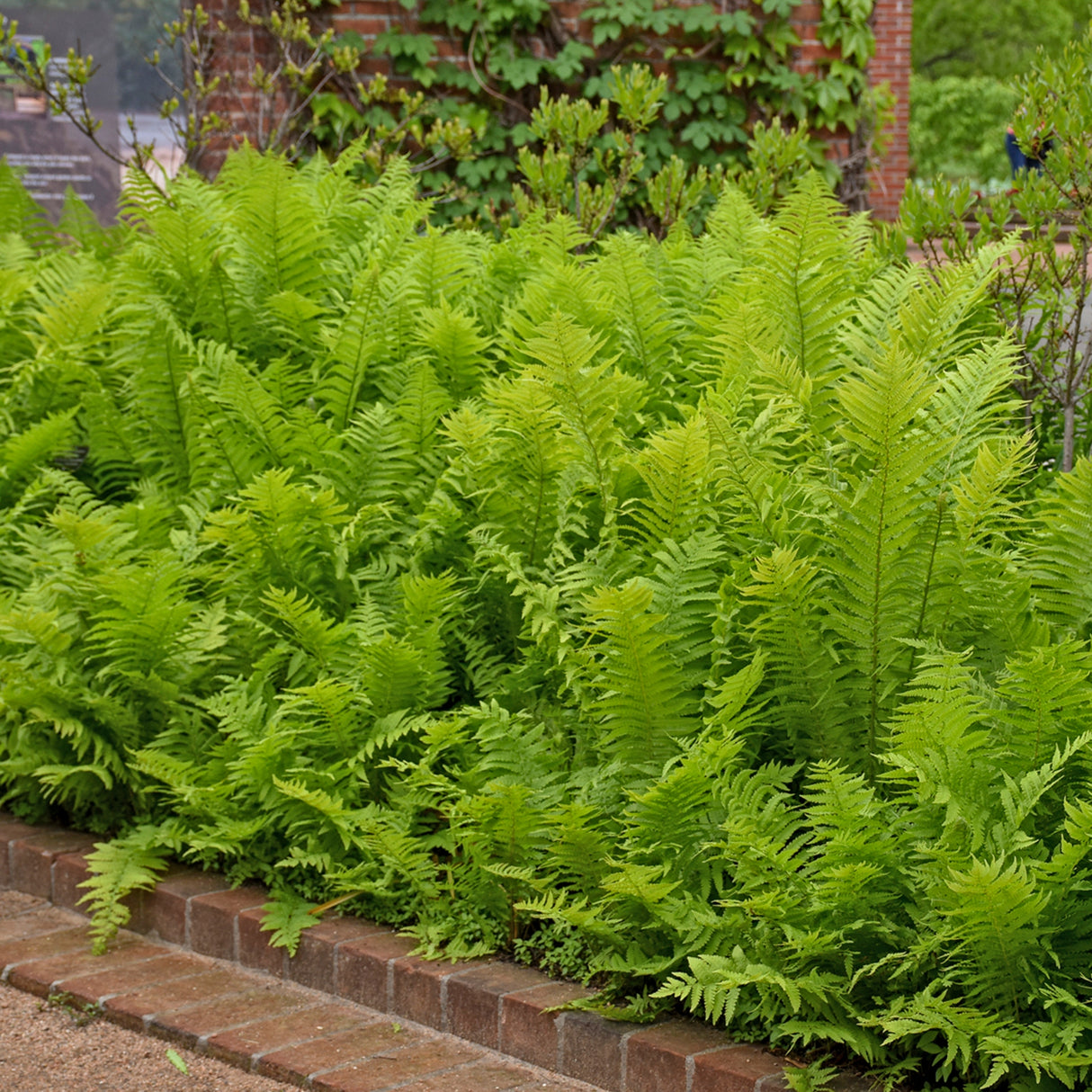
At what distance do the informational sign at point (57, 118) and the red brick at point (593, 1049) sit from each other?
721cm

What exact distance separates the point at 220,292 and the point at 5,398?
990mm

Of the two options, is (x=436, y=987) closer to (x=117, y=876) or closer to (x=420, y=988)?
(x=420, y=988)

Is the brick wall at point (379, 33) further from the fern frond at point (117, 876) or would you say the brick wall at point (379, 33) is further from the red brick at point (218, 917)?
the red brick at point (218, 917)

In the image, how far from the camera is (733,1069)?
8.11ft

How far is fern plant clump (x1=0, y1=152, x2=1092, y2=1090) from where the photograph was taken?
2475mm

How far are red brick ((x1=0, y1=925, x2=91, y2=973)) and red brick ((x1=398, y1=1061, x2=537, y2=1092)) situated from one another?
116cm

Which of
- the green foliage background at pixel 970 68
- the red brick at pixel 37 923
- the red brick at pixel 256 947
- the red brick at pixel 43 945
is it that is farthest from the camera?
the green foliage background at pixel 970 68

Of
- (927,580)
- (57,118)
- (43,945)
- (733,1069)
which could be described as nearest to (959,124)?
(57,118)

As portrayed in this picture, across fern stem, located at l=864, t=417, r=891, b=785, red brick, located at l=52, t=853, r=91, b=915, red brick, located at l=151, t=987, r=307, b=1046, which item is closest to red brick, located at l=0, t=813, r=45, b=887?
red brick, located at l=52, t=853, r=91, b=915

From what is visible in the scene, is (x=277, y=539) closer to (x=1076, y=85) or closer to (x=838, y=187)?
(x=1076, y=85)

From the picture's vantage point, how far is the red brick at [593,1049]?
2.64 m

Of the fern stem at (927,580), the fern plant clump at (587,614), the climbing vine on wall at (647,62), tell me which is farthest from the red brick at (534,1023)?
the climbing vine on wall at (647,62)

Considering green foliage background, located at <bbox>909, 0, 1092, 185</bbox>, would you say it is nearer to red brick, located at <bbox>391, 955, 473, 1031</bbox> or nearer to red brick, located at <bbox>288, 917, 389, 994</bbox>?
red brick, located at <bbox>288, 917, 389, 994</bbox>

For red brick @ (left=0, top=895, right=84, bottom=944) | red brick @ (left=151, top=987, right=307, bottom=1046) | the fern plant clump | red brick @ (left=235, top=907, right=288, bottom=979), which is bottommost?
red brick @ (left=0, top=895, right=84, bottom=944)
